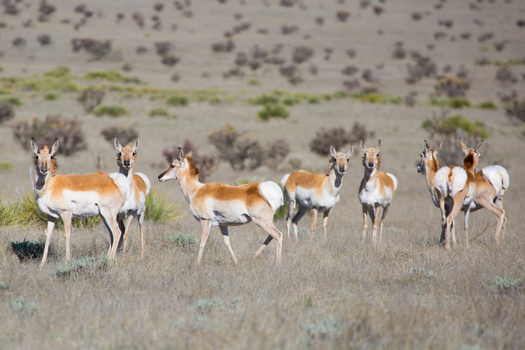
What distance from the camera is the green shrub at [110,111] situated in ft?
105

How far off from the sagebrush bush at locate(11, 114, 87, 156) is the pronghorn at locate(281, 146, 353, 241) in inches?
518

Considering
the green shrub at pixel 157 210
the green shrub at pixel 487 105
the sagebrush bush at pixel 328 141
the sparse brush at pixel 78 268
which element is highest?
the green shrub at pixel 487 105

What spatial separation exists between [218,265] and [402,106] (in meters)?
33.0

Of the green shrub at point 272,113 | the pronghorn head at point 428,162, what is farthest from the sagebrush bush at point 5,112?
the pronghorn head at point 428,162

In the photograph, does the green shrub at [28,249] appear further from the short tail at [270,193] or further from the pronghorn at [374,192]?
the pronghorn at [374,192]

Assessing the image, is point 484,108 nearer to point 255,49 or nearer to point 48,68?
point 255,49

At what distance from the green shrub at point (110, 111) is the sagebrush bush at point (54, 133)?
761 cm

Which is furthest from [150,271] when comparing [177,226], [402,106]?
[402,106]

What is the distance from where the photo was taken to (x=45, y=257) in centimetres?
748

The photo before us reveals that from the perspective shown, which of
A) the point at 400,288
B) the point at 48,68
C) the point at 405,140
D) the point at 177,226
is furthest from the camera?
the point at 48,68

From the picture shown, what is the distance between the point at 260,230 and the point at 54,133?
13.8 metres

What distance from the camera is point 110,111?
105 ft

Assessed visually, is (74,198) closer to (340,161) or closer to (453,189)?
(340,161)

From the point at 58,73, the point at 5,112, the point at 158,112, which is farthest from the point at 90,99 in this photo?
the point at 58,73
